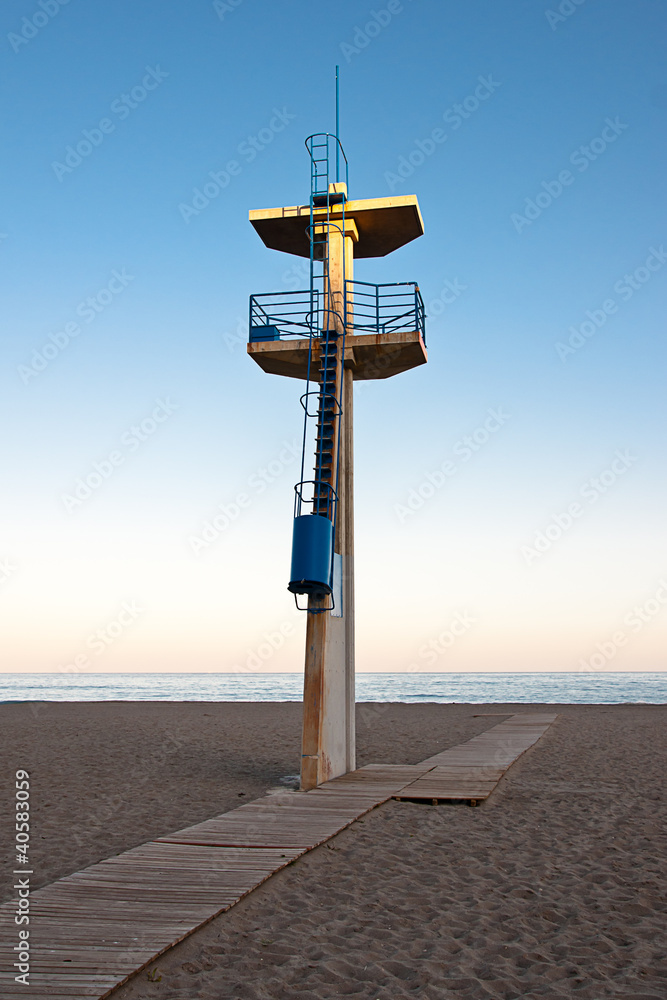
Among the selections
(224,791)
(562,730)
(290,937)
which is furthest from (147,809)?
(562,730)

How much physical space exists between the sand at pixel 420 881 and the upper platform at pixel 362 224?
824cm

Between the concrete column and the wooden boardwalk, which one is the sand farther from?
the concrete column

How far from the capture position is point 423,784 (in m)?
9.70

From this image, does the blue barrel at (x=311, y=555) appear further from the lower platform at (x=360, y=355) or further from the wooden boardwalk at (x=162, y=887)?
the lower platform at (x=360, y=355)

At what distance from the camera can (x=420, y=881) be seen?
5820 millimetres

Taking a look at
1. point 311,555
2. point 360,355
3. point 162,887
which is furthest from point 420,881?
point 360,355

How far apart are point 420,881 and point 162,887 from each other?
195 centimetres

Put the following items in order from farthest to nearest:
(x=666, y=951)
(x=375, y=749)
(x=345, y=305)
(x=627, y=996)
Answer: (x=375, y=749), (x=345, y=305), (x=666, y=951), (x=627, y=996)

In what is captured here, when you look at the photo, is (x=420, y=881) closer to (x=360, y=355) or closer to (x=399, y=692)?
(x=360, y=355)

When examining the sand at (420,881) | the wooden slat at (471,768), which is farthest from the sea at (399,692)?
the sand at (420,881)

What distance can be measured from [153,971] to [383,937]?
1443mm

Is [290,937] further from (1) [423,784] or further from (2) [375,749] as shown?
(2) [375,749]

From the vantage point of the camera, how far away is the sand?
4.07 meters

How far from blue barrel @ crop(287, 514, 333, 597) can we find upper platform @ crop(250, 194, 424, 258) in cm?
500
